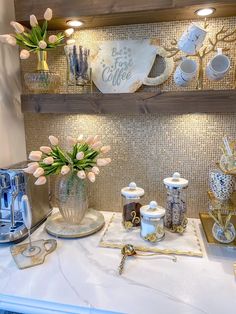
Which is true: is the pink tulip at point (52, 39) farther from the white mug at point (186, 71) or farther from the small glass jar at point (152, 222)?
the small glass jar at point (152, 222)

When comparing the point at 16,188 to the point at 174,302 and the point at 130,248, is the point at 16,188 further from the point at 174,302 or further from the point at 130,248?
the point at 174,302

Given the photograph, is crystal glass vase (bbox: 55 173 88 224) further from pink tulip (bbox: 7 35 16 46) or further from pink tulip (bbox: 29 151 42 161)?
pink tulip (bbox: 7 35 16 46)

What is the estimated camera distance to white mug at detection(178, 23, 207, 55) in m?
0.85

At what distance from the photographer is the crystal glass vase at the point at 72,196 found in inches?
40.4

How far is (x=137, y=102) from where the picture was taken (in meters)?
0.99

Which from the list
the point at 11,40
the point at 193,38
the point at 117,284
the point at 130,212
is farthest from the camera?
the point at 130,212

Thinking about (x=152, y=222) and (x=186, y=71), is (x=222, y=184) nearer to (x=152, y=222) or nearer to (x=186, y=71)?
(x=152, y=222)

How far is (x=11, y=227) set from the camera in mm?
1014

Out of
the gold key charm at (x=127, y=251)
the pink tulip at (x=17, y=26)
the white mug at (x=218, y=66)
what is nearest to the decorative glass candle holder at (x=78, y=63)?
the pink tulip at (x=17, y=26)

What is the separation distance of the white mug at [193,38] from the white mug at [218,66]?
0.08 metres

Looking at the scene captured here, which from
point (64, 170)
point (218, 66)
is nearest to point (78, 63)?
point (64, 170)

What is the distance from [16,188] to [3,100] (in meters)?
0.41

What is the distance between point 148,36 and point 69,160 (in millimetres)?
639

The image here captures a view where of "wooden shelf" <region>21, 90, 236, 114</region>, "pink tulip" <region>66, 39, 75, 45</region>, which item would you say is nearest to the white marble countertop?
"wooden shelf" <region>21, 90, 236, 114</region>
